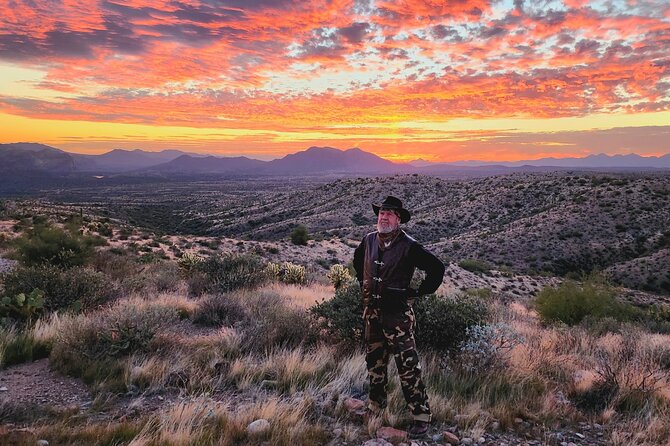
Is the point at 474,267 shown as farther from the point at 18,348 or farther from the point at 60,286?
the point at 18,348

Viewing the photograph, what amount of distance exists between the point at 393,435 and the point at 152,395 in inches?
110

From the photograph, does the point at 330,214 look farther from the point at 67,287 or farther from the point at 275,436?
the point at 275,436

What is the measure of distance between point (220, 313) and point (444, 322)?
4.23m

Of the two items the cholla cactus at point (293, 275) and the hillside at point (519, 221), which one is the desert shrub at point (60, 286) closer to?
the cholla cactus at point (293, 275)

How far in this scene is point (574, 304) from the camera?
12.9 meters

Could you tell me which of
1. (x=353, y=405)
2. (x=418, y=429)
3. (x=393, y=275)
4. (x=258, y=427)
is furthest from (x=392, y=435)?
(x=393, y=275)

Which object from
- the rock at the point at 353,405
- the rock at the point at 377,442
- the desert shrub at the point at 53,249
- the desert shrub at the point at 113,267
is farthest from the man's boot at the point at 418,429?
the desert shrub at the point at 53,249

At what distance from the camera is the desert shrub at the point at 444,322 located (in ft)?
20.6

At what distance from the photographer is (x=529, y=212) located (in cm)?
4825

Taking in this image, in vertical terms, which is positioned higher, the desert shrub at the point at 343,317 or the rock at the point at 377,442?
the desert shrub at the point at 343,317

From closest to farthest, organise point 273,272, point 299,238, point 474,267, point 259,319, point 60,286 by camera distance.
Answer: point 259,319, point 60,286, point 273,272, point 474,267, point 299,238

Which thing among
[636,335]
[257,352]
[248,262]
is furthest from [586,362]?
[248,262]

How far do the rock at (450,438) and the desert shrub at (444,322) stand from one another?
78.4 inches

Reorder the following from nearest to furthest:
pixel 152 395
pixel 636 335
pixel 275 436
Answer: pixel 275 436 → pixel 152 395 → pixel 636 335
